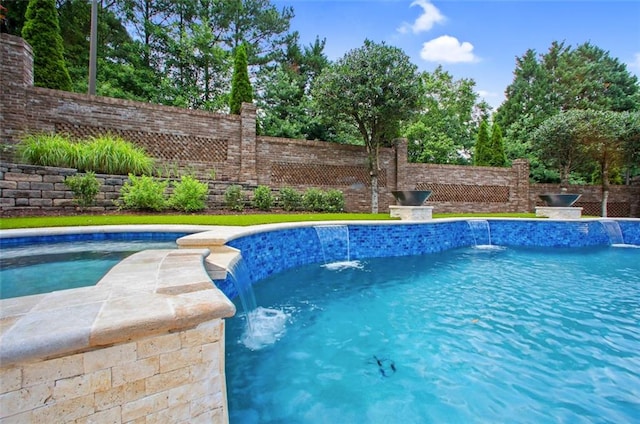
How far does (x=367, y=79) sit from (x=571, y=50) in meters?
22.9

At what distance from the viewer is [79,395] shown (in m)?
1.03

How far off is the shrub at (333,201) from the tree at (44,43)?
8.73m

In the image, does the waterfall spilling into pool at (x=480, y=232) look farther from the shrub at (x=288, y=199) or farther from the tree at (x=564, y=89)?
the tree at (x=564, y=89)

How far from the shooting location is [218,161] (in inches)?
384

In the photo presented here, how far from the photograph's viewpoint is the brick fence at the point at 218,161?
6.58m

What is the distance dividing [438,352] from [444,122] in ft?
58.4

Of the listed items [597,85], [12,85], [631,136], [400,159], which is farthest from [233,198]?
[597,85]

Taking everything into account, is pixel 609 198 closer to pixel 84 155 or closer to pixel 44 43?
pixel 84 155

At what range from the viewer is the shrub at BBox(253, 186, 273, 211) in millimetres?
8328

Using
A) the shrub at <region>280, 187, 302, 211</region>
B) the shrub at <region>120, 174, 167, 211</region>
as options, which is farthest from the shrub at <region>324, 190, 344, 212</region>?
the shrub at <region>120, 174, 167, 211</region>

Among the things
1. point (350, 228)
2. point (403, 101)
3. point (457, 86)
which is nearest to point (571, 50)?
point (457, 86)

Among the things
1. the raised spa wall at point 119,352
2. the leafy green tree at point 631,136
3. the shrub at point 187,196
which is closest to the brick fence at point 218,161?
the shrub at point 187,196

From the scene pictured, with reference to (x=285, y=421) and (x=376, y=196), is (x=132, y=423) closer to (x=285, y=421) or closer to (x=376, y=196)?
(x=285, y=421)

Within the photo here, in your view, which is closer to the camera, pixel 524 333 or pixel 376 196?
pixel 524 333
